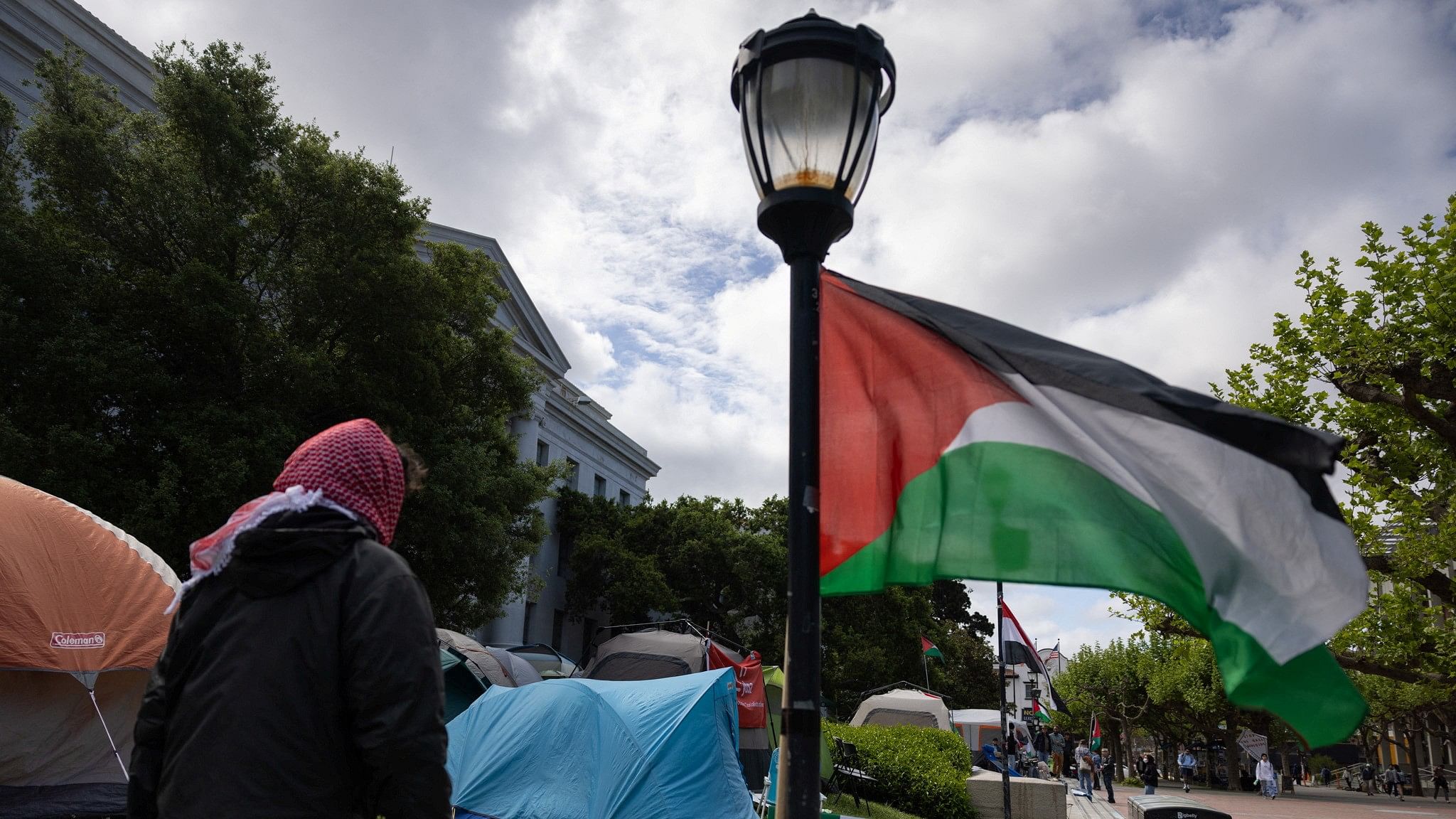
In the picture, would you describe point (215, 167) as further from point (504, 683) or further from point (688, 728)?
point (688, 728)

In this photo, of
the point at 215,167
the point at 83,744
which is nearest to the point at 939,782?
the point at 83,744

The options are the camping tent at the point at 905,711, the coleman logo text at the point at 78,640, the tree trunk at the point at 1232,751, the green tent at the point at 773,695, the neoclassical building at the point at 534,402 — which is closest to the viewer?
the coleman logo text at the point at 78,640

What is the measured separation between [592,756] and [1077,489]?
7.77m

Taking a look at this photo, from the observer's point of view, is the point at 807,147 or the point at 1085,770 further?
the point at 1085,770

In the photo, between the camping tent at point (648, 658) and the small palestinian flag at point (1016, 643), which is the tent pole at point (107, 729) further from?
the small palestinian flag at point (1016, 643)

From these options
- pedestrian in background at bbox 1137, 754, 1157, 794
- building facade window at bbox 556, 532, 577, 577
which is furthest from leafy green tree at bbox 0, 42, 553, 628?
pedestrian in background at bbox 1137, 754, 1157, 794

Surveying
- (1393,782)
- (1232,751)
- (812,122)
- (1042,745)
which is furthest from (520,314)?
(1393,782)

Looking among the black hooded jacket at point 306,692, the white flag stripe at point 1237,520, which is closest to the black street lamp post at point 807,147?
the white flag stripe at point 1237,520

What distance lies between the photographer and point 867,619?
4159 centimetres

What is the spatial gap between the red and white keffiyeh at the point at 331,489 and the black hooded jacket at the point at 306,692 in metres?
0.07

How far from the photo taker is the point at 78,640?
349 inches

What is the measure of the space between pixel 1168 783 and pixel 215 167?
59.7 meters

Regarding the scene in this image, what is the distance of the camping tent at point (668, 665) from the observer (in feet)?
60.9

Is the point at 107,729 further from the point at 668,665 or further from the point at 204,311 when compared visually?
the point at 668,665
